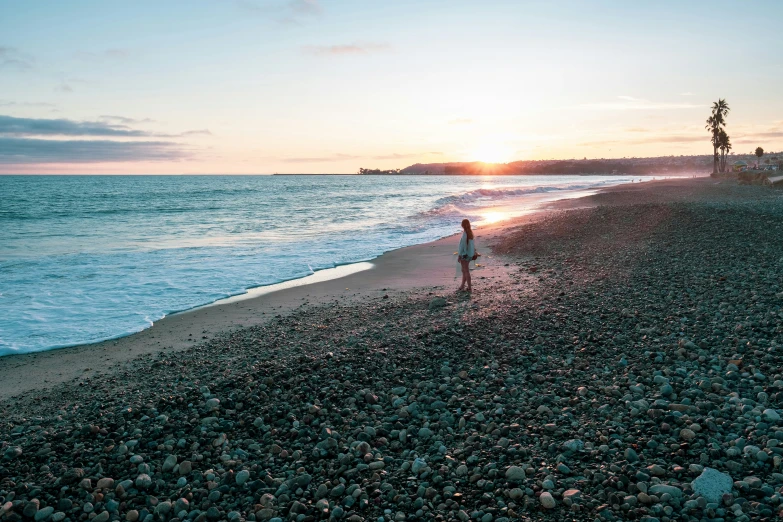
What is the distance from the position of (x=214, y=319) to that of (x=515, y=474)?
8983 mm

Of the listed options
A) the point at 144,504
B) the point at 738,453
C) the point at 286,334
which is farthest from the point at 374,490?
the point at 286,334

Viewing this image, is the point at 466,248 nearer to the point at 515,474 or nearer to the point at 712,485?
the point at 515,474

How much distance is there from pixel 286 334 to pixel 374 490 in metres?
5.65

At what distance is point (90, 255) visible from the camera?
21.4 metres

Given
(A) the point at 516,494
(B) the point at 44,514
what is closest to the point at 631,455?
(A) the point at 516,494

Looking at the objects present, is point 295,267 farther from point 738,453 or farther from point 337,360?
point 738,453

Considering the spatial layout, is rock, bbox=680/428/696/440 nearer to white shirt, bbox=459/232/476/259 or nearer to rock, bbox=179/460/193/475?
rock, bbox=179/460/193/475

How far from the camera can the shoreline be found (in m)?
8.86

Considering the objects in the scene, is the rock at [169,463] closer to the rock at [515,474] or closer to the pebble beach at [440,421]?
the pebble beach at [440,421]

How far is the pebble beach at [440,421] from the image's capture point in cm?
451

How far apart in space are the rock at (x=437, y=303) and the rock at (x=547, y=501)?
22.8 ft

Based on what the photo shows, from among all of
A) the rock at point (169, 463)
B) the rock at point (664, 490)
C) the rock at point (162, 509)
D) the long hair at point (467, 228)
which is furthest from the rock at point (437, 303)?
the rock at point (162, 509)

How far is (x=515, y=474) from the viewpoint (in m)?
4.70

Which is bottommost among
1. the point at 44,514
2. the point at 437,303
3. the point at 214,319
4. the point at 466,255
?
the point at 44,514
